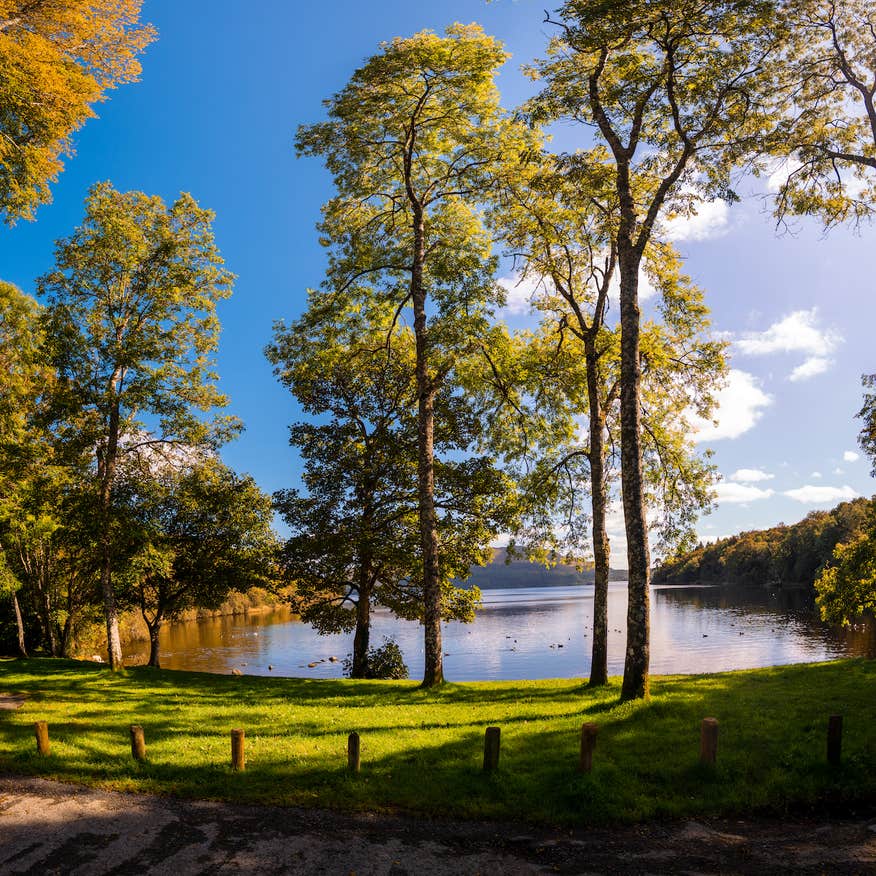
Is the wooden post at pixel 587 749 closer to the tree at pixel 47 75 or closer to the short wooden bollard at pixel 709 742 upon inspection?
the short wooden bollard at pixel 709 742

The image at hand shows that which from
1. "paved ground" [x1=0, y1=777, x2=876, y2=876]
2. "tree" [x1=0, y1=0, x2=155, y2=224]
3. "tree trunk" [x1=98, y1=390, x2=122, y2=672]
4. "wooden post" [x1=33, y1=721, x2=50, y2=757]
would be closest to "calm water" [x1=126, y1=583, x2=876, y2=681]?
"tree trunk" [x1=98, y1=390, x2=122, y2=672]

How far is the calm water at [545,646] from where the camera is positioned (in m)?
46.9

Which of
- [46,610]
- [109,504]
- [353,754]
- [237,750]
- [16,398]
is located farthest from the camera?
[46,610]

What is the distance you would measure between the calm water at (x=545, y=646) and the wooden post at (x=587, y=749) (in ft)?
88.4

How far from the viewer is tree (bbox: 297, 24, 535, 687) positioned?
2216 centimetres

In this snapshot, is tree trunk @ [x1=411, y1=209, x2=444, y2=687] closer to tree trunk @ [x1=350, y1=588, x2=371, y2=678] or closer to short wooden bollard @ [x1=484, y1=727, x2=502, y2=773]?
tree trunk @ [x1=350, y1=588, x2=371, y2=678]

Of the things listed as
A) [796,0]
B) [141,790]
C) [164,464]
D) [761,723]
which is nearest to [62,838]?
[141,790]

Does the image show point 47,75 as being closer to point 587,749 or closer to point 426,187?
point 426,187

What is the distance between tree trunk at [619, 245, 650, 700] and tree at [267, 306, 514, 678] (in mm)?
11097

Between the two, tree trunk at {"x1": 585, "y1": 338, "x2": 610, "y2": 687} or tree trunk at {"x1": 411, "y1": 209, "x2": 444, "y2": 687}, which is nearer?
tree trunk at {"x1": 585, "y1": 338, "x2": 610, "y2": 687}

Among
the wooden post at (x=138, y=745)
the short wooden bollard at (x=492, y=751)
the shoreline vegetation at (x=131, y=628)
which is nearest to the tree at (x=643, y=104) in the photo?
the short wooden bollard at (x=492, y=751)

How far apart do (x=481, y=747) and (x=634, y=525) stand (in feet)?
23.2

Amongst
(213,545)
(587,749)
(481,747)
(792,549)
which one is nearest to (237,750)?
(481,747)

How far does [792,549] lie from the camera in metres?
136
